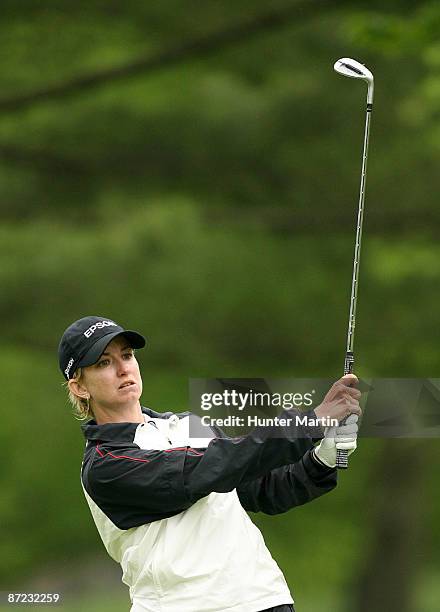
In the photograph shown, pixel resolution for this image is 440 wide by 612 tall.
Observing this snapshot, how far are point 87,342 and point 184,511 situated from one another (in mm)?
363

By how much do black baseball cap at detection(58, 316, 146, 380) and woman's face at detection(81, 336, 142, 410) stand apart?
23mm

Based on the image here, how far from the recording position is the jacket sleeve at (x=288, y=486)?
7.33ft

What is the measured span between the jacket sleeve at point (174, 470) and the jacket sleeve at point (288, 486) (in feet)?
0.72

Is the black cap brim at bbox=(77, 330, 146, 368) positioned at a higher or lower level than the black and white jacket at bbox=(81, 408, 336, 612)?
higher

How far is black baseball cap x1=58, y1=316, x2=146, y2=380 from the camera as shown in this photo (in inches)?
87.7

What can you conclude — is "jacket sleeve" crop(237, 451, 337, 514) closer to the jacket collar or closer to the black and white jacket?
the black and white jacket

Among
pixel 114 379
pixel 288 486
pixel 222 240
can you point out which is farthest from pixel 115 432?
pixel 222 240

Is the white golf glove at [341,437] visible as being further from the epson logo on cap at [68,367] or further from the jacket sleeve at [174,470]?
the epson logo on cap at [68,367]

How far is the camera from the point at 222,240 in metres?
5.04

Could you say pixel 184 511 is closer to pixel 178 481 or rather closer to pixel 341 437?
pixel 178 481

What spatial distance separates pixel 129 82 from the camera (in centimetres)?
532

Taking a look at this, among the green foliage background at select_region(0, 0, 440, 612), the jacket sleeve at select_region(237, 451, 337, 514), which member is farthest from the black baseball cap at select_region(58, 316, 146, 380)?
the green foliage background at select_region(0, 0, 440, 612)

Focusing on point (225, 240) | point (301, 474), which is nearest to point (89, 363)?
point (301, 474)

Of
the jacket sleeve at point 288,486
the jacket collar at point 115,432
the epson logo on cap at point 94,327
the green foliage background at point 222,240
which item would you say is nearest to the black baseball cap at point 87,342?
the epson logo on cap at point 94,327
